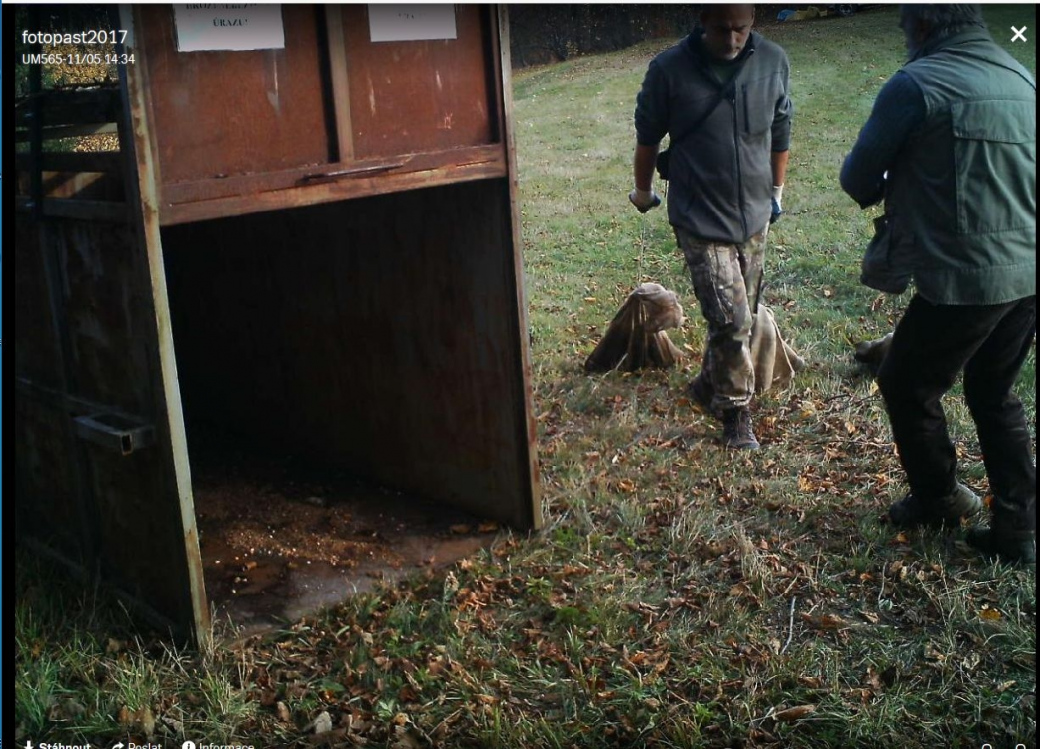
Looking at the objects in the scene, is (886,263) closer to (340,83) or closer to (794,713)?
(794,713)

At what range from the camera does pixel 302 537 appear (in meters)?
4.25

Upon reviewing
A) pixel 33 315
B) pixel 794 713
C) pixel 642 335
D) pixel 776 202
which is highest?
pixel 776 202

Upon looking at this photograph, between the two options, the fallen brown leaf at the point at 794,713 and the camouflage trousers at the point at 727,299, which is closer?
the fallen brown leaf at the point at 794,713

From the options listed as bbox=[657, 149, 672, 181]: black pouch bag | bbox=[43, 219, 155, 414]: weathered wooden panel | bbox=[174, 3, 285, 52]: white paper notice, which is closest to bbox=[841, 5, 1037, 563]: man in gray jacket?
bbox=[657, 149, 672, 181]: black pouch bag

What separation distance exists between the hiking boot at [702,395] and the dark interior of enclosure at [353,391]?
1.50m

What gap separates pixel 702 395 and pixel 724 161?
1.21 metres

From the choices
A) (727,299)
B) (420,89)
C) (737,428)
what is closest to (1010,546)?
(737,428)

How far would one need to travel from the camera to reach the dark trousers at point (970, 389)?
11.1ft

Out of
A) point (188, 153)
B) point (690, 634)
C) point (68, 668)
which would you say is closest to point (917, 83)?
point (690, 634)

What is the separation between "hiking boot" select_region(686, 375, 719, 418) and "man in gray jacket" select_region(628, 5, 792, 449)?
317 millimetres

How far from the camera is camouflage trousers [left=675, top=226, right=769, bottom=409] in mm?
4809

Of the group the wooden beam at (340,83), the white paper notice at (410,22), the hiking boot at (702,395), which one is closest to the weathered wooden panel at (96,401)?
the wooden beam at (340,83)

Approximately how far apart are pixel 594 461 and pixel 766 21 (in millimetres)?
2302

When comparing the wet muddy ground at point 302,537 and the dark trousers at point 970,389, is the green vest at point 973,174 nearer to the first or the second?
the dark trousers at point 970,389
